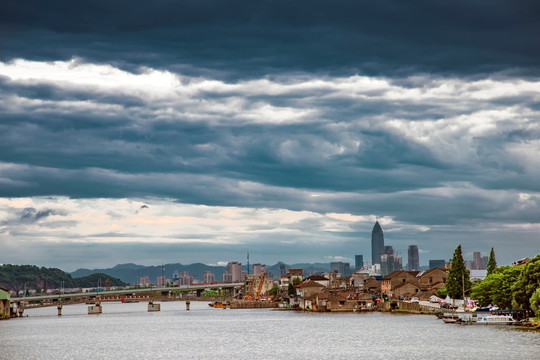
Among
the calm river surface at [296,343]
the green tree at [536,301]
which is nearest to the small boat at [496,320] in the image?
the calm river surface at [296,343]

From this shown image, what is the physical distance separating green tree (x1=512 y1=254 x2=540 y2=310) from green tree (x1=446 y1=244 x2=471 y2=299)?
4376 cm

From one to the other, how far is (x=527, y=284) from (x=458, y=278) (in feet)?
175

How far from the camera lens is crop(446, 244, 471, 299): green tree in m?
169

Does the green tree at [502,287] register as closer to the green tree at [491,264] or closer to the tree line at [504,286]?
the tree line at [504,286]

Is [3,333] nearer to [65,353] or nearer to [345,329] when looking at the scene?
[65,353]

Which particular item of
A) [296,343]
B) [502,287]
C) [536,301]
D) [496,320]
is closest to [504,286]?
[502,287]

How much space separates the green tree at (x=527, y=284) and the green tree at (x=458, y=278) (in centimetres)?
4376

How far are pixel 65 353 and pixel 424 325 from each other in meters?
64.5

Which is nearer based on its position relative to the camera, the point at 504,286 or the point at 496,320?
the point at 496,320

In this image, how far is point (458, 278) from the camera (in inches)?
6703

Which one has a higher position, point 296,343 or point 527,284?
point 527,284

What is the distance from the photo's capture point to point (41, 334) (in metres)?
152

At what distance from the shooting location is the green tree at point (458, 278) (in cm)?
16875

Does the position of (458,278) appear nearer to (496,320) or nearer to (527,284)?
(496,320)
